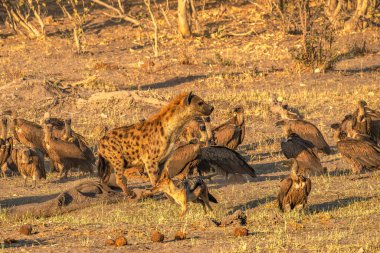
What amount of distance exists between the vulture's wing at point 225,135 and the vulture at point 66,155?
1.93 metres

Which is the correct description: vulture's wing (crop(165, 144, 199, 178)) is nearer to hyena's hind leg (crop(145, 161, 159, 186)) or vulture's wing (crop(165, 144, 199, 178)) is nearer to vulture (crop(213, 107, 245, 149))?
hyena's hind leg (crop(145, 161, 159, 186))

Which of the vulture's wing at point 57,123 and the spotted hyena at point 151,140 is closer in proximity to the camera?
the spotted hyena at point 151,140

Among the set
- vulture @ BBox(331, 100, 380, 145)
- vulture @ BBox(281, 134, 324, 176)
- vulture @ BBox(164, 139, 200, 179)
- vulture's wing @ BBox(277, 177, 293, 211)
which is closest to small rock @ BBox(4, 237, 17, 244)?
vulture's wing @ BBox(277, 177, 293, 211)

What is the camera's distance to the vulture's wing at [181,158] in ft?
42.4

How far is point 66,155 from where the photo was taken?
47.1 ft

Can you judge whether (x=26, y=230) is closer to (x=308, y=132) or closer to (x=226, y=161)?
(x=226, y=161)

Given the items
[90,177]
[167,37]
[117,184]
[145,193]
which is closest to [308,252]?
[145,193]

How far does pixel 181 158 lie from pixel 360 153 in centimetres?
229

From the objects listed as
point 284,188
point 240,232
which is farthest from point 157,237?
point 284,188

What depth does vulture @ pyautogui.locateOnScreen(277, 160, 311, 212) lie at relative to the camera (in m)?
9.97

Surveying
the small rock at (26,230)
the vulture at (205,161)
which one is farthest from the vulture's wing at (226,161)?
the small rock at (26,230)

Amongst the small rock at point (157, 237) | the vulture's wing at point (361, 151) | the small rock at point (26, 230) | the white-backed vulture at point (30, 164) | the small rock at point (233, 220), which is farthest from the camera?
the white-backed vulture at point (30, 164)

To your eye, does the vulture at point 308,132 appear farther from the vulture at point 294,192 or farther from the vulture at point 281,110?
the vulture at point 294,192

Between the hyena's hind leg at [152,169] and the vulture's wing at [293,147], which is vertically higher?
the hyena's hind leg at [152,169]
